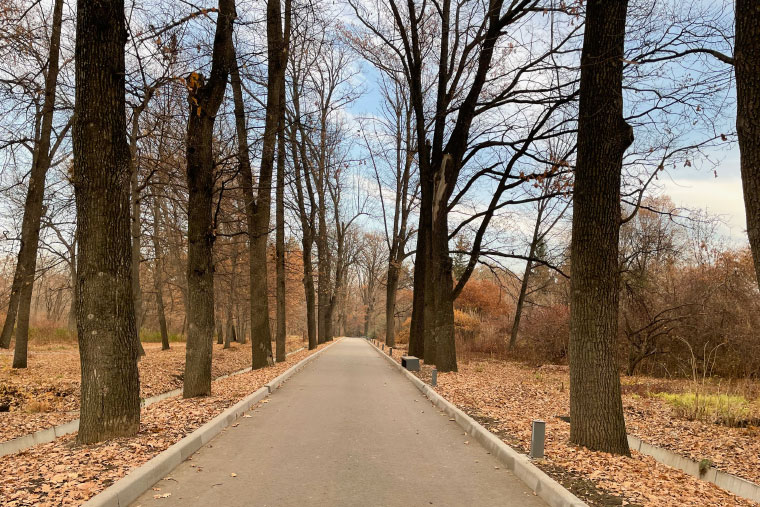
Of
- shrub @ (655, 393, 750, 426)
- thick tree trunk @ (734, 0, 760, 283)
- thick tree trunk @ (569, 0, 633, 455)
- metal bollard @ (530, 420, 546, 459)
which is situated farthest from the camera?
shrub @ (655, 393, 750, 426)

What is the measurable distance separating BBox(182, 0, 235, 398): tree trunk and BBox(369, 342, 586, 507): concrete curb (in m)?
5.11

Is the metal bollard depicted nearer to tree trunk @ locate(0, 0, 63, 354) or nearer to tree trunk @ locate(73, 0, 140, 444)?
tree trunk @ locate(73, 0, 140, 444)

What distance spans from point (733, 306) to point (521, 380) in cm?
902

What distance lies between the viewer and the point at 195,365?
1083cm

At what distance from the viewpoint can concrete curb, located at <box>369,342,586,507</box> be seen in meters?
4.94

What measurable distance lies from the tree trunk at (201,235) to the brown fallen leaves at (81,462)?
5.88 ft

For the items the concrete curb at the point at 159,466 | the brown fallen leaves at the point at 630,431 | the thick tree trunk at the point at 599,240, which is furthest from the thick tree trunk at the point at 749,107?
the concrete curb at the point at 159,466

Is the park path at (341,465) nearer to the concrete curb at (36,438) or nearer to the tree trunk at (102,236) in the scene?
the tree trunk at (102,236)

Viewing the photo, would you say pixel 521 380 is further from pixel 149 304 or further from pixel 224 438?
pixel 149 304

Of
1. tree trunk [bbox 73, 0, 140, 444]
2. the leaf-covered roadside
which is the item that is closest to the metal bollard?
the leaf-covered roadside

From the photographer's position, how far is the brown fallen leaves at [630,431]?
5.40m

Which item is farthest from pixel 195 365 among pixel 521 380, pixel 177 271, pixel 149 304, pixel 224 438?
pixel 149 304

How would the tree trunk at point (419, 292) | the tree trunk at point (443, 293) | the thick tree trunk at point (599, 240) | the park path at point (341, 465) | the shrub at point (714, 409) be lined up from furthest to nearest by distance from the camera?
the tree trunk at point (419, 292) → the tree trunk at point (443, 293) → the shrub at point (714, 409) → the thick tree trunk at point (599, 240) → the park path at point (341, 465)

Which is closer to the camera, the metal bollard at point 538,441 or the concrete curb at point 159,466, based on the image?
the concrete curb at point 159,466
